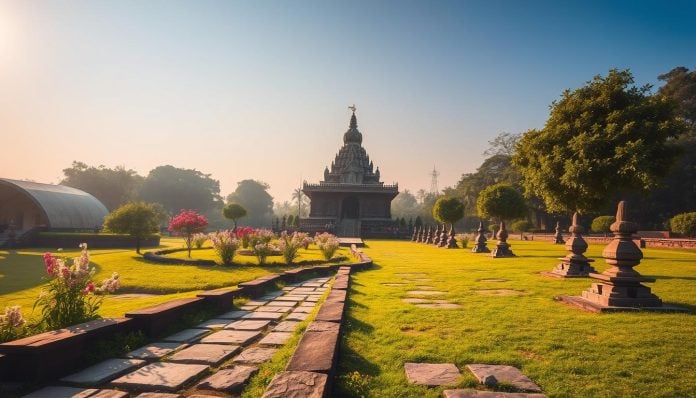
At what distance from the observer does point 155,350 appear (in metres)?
4.33

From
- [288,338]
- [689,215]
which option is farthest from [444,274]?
[689,215]

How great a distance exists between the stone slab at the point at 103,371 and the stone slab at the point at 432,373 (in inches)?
106

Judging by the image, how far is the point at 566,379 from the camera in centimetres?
351

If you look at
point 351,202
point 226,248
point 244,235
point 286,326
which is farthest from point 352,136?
point 286,326

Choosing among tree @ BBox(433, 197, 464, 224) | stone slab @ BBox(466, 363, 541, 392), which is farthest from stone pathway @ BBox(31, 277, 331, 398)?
tree @ BBox(433, 197, 464, 224)

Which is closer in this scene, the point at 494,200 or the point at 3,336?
the point at 3,336

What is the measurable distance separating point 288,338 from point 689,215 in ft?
91.5

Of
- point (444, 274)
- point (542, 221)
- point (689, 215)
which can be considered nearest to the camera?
point (444, 274)

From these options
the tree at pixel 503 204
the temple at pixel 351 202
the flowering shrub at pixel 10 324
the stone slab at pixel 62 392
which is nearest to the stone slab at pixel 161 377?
the stone slab at pixel 62 392

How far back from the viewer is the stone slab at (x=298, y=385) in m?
2.73

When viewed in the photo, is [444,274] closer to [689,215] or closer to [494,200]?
[494,200]

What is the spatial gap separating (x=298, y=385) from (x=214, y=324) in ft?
10.5

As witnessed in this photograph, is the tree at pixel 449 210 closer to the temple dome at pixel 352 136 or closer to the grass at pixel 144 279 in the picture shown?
the grass at pixel 144 279

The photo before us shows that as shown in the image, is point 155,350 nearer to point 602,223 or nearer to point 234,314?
point 234,314
